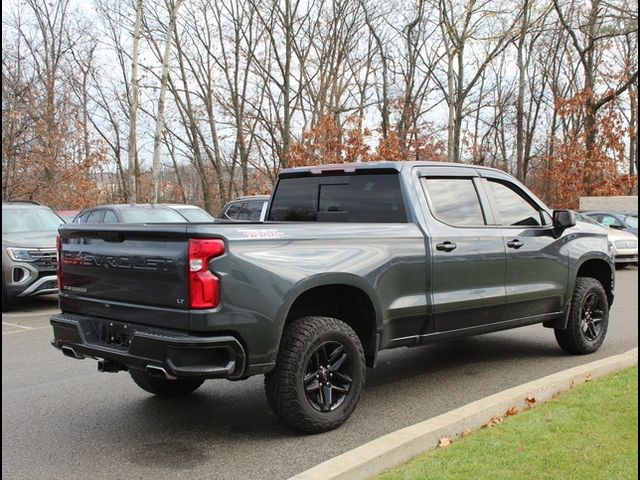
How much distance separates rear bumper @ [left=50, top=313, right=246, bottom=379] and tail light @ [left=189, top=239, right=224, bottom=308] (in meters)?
0.22

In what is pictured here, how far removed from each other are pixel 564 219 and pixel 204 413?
382 cm

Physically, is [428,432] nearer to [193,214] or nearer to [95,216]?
[193,214]

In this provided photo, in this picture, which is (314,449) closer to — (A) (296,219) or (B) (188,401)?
(B) (188,401)

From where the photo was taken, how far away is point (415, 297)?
5172 mm

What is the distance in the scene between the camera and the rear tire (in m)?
5.47

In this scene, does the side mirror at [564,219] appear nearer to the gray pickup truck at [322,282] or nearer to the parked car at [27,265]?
the gray pickup truck at [322,282]

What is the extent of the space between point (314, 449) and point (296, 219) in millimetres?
2385

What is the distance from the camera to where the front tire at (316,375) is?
172 inches

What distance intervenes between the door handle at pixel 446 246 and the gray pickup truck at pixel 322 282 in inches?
0.7

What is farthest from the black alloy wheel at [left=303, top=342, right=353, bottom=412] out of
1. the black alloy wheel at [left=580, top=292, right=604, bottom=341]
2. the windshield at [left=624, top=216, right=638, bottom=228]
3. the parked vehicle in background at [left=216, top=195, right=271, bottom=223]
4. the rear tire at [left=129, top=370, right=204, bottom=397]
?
the windshield at [left=624, top=216, right=638, bottom=228]

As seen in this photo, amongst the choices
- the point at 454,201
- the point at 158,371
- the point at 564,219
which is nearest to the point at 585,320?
the point at 564,219

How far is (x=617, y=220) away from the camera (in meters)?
18.7

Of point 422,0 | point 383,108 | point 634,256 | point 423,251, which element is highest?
point 422,0

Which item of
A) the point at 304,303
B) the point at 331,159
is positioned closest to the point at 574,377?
the point at 304,303
